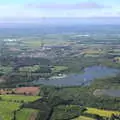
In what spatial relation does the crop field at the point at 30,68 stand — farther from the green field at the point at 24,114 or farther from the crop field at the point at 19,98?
the green field at the point at 24,114

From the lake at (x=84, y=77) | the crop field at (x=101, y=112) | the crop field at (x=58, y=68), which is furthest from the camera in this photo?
the crop field at (x=58, y=68)

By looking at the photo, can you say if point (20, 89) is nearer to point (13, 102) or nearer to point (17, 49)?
point (13, 102)

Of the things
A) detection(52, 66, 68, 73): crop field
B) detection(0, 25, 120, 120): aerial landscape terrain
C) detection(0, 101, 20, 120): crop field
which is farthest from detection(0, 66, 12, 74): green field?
detection(0, 101, 20, 120): crop field

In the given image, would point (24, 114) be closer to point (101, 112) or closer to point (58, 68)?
point (101, 112)

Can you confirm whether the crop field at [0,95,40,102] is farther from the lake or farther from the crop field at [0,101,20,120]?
the lake

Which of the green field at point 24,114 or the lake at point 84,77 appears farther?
the lake at point 84,77

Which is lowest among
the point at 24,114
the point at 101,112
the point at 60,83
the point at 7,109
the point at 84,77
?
the point at 101,112

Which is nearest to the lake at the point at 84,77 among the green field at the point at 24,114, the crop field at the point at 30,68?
the crop field at the point at 30,68

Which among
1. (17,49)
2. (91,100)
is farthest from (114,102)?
(17,49)

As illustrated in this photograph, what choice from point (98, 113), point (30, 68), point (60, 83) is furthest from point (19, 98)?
→ point (30, 68)
